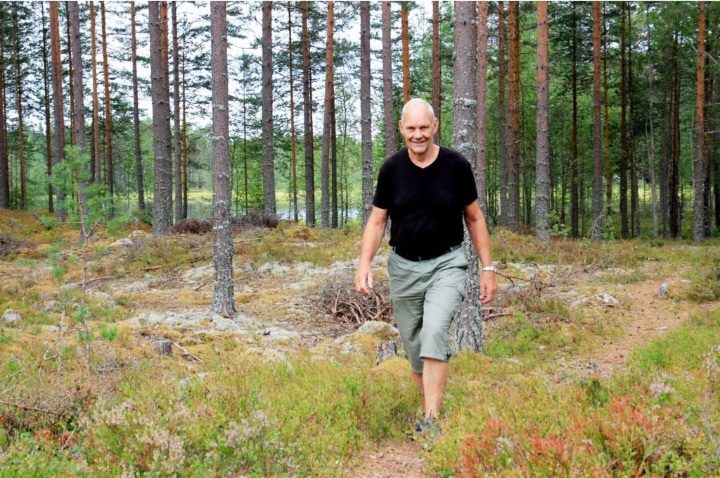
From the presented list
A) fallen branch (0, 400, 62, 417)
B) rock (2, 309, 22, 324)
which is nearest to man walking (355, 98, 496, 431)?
fallen branch (0, 400, 62, 417)

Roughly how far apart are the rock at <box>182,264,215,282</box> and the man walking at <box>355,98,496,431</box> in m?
9.69

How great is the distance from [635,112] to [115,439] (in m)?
30.4

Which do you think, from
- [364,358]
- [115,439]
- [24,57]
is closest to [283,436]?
[115,439]

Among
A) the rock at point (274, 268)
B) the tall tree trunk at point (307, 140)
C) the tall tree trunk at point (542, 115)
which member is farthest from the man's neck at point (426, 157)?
the tall tree trunk at point (307, 140)

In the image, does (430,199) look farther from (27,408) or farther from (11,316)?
(11,316)

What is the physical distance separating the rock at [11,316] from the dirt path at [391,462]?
6.57 m

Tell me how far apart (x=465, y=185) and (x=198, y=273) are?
10606mm

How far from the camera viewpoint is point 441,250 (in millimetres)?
4180

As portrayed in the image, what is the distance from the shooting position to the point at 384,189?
4285 millimetres

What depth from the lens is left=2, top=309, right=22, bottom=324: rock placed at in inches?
321

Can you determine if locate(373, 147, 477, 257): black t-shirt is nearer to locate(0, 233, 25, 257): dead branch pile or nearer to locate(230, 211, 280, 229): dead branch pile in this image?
locate(230, 211, 280, 229): dead branch pile

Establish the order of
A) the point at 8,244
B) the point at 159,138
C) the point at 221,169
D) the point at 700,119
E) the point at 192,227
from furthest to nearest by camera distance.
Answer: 1. the point at 700,119
2. the point at 192,227
3. the point at 8,244
4. the point at 159,138
5. the point at 221,169

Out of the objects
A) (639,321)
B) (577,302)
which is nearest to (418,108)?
(639,321)

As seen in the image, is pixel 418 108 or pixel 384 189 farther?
pixel 384 189
